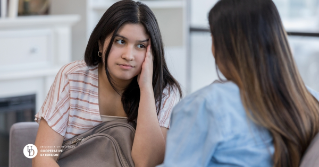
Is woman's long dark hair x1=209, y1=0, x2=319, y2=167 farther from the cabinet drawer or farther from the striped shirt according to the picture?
the cabinet drawer

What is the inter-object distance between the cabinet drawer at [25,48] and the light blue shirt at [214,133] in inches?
62.0

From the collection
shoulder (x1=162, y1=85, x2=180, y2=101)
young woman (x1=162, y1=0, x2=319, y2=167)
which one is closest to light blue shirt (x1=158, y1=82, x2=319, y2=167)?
young woman (x1=162, y1=0, x2=319, y2=167)

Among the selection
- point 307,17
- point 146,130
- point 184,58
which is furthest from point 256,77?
point 184,58

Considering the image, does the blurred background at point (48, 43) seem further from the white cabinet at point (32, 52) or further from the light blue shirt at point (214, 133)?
the light blue shirt at point (214, 133)

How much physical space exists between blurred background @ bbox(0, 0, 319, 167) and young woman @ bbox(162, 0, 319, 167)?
156 centimetres

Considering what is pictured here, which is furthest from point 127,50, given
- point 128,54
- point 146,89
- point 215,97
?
point 215,97

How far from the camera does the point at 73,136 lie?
47.2 inches

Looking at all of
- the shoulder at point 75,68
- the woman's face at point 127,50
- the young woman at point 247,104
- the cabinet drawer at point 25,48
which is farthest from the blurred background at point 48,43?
the young woman at point 247,104

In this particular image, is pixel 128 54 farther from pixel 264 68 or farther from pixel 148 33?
pixel 264 68

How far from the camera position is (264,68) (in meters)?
0.80

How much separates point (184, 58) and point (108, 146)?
1906 millimetres

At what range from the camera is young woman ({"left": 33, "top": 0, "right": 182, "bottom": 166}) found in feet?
3.72

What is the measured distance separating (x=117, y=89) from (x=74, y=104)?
0.16 metres

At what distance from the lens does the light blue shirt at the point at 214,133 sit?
75 cm
